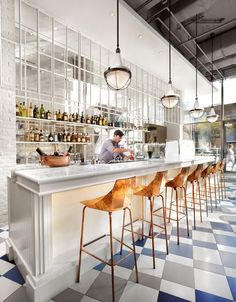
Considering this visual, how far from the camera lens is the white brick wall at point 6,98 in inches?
131

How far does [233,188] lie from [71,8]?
654 cm

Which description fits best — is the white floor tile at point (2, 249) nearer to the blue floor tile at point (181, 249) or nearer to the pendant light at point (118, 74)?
the blue floor tile at point (181, 249)

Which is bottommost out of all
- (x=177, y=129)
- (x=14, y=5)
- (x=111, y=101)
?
(x=177, y=129)

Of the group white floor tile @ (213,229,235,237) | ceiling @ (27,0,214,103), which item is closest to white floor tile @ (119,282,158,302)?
white floor tile @ (213,229,235,237)

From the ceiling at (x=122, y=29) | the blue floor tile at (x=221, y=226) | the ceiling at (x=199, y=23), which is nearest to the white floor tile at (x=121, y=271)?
the blue floor tile at (x=221, y=226)

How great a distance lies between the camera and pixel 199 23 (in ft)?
16.8

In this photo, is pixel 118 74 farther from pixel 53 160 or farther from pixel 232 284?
pixel 232 284

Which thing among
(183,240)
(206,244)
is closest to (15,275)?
(183,240)

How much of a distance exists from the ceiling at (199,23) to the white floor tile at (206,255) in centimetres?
437

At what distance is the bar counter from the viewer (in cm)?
171

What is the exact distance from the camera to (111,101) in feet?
20.0

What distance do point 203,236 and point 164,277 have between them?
4.13ft

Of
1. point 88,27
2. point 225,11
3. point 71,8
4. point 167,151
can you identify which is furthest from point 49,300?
point 225,11

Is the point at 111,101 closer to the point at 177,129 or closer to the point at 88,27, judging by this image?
the point at 88,27
